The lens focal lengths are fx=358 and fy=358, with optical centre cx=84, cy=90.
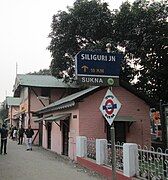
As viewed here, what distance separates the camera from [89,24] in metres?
28.2

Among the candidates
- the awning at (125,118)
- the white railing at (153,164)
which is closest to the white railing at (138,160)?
the white railing at (153,164)

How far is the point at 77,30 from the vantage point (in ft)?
93.8

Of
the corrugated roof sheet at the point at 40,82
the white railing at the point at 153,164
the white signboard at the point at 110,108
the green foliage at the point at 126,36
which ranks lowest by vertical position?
the white railing at the point at 153,164

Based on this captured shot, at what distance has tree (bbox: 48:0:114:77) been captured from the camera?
28281 millimetres

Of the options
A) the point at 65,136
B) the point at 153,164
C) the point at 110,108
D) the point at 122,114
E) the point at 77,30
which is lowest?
the point at 153,164

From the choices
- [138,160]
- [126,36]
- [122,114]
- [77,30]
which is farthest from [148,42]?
[138,160]

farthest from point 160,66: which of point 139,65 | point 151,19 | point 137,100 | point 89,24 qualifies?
point 137,100

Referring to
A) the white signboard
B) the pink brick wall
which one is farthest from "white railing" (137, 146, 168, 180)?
the pink brick wall

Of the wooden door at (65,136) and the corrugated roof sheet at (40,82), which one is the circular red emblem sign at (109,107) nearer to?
the wooden door at (65,136)

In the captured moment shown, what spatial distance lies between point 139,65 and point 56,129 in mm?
8947

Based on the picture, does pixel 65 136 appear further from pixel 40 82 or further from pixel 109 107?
pixel 40 82

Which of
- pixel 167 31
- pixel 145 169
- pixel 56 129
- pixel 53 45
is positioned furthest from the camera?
pixel 53 45

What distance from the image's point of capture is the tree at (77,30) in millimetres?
28281

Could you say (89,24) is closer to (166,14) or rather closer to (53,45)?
(53,45)
